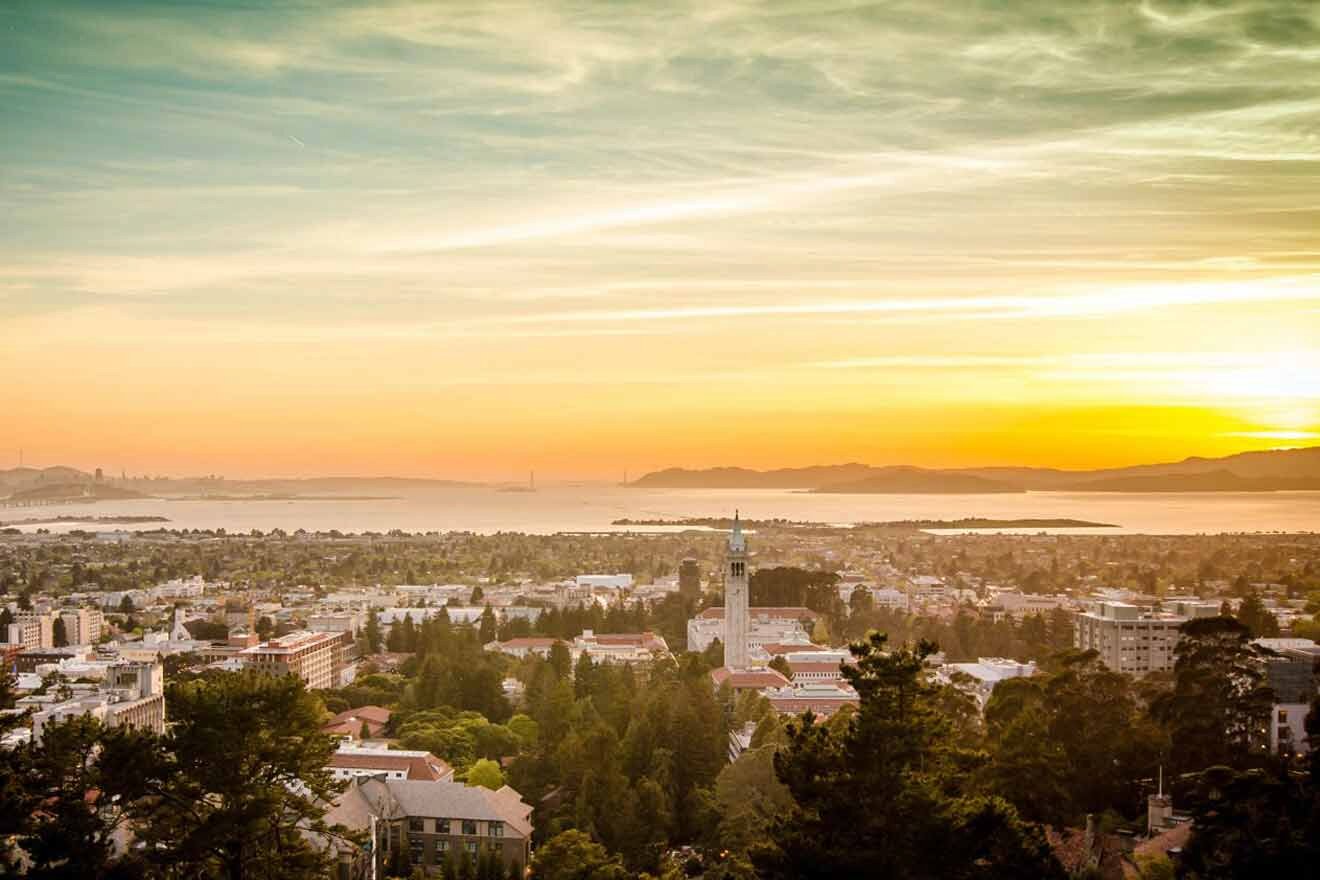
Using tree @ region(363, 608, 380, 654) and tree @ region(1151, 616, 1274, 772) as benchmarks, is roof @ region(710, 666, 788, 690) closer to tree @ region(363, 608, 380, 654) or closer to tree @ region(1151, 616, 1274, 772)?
tree @ region(1151, 616, 1274, 772)

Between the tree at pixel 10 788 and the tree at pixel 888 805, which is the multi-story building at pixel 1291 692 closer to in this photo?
the tree at pixel 888 805

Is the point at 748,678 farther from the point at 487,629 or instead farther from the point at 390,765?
the point at 487,629

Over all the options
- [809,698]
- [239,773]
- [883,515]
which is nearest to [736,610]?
[809,698]

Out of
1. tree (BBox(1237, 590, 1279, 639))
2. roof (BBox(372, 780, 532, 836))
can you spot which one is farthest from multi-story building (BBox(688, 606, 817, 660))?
roof (BBox(372, 780, 532, 836))

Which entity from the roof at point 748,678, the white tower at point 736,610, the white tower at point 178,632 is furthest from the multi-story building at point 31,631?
the roof at point 748,678

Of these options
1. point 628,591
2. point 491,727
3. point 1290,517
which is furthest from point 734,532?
point 1290,517
